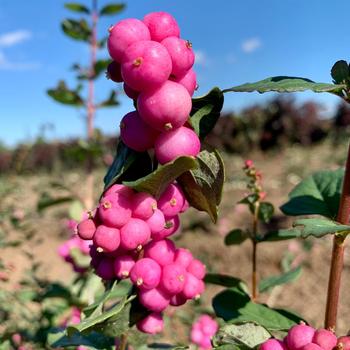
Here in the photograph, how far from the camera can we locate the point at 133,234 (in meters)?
0.69

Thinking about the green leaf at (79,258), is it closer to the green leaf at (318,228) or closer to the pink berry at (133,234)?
the pink berry at (133,234)

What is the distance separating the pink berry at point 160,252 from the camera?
0.77 meters

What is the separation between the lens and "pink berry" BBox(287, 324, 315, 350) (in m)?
0.66

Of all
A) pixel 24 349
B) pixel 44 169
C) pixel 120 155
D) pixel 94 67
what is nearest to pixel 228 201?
pixel 94 67

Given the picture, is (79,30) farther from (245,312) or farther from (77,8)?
(245,312)

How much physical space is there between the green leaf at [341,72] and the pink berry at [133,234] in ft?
1.22

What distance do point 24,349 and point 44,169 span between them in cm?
1056

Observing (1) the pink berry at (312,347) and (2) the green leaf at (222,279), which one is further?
(2) the green leaf at (222,279)

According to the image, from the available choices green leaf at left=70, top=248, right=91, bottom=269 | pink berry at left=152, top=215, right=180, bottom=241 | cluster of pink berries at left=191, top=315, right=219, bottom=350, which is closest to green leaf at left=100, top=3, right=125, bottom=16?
green leaf at left=70, top=248, right=91, bottom=269

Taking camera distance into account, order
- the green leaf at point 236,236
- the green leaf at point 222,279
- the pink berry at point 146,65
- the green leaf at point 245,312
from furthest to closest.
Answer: the green leaf at point 236,236, the green leaf at point 222,279, the green leaf at point 245,312, the pink berry at point 146,65

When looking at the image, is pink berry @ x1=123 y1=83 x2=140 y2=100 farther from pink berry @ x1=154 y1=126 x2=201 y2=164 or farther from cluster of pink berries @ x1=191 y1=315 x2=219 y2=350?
cluster of pink berries @ x1=191 y1=315 x2=219 y2=350

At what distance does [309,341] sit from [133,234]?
29 cm

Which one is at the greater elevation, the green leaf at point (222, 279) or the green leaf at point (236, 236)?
the green leaf at point (236, 236)

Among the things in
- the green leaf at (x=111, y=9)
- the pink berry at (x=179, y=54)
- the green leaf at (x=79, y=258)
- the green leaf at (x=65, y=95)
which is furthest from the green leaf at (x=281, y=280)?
the green leaf at (x=111, y=9)
